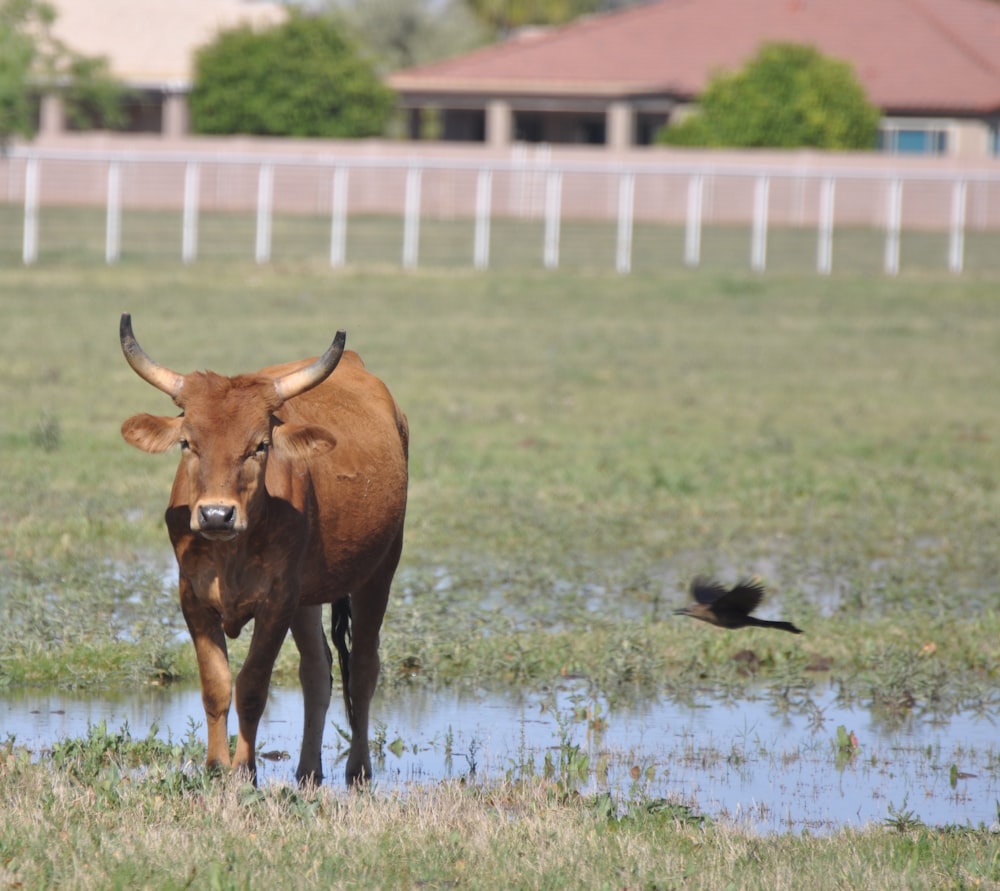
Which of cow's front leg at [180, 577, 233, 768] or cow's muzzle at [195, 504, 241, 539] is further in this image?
cow's front leg at [180, 577, 233, 768]

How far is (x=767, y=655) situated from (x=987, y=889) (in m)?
3.61

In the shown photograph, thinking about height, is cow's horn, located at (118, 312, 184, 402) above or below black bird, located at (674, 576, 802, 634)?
above

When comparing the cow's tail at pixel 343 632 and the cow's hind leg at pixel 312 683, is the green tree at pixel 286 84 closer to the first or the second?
the cow's tail at pixel 343 632

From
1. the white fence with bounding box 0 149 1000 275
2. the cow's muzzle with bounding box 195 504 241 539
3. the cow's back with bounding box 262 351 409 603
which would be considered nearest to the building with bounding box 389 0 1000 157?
the white fence with bounding box 0 149 1000 275

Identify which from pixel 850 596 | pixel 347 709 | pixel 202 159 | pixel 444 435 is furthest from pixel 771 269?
pixel 347 709

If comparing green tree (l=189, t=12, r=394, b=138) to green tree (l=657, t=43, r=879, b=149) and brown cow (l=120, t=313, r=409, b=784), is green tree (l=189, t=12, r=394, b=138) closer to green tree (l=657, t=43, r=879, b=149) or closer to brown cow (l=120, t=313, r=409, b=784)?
green tree (l=657, t=43, r=879, b=149)

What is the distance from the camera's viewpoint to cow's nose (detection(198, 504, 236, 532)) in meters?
6.11

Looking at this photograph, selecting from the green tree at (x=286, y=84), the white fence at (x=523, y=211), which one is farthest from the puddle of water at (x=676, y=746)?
the green tree at (x=286, y=84)

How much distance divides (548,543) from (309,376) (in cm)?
527

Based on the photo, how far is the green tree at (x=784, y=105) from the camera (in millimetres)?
52469

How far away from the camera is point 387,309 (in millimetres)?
25453

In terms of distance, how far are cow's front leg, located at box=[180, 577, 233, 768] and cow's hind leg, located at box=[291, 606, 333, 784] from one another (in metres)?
0.65

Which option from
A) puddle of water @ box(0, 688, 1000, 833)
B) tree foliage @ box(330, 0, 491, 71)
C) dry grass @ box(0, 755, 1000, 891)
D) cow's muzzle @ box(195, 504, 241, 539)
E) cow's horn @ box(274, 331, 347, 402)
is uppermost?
tree foliage @ box(330, 0, 491, 71)

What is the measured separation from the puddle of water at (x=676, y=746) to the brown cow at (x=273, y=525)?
41 cm
